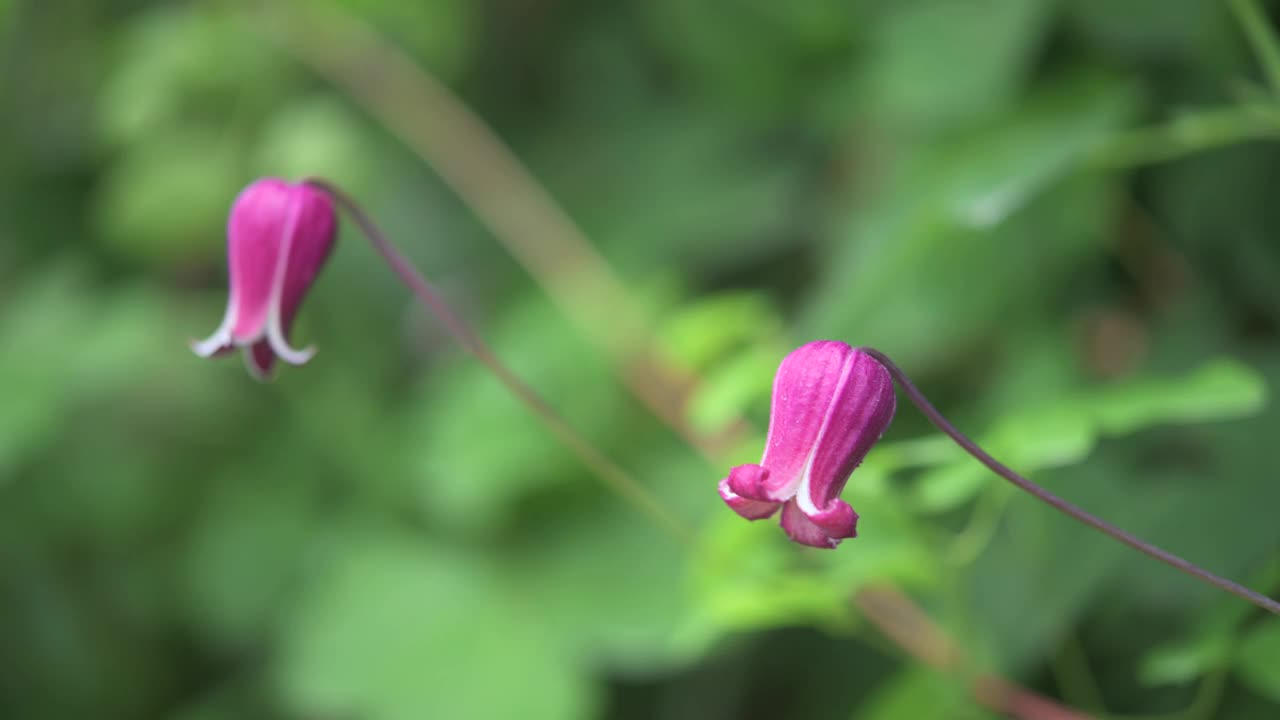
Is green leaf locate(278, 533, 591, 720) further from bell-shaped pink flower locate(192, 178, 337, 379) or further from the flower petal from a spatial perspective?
the flower petal

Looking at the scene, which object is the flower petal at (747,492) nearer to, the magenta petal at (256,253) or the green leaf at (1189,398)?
the green leaf at (1189,398)

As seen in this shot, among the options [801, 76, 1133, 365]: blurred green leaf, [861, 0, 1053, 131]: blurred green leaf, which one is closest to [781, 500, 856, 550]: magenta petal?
[801, 76, 1133, 365]: blurred green leaf

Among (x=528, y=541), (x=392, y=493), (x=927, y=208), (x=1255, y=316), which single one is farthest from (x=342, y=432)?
(x=1255, y=316)

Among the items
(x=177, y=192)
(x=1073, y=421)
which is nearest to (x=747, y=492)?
(x=1073, y=421)

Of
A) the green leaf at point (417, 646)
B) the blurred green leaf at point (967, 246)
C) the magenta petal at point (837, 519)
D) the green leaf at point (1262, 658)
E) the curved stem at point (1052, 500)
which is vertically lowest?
the green leaf at point (1262, 658)

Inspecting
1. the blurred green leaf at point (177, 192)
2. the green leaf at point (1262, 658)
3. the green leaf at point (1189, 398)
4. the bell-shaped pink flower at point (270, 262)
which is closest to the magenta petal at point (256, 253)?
the bell-shaped pink flower at point (270, 262)

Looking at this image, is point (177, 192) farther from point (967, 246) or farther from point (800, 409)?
point (800, 409)
